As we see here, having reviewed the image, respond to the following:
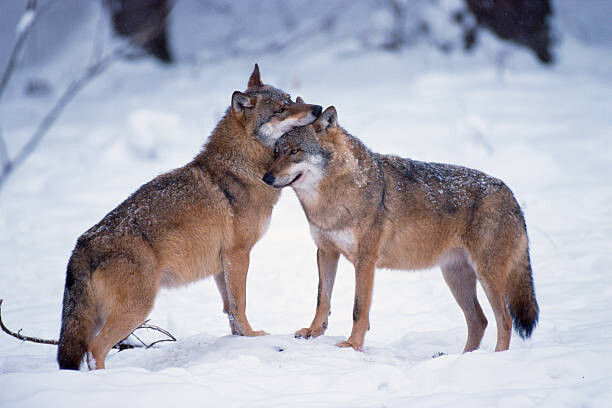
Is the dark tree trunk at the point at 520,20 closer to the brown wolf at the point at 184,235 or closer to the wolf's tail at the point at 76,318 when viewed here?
the brown wolf at the point at 184,235

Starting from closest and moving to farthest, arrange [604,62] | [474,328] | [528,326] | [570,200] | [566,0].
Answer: [528,326]
[474,328]
[570,200]
[604,62]
[566,0]

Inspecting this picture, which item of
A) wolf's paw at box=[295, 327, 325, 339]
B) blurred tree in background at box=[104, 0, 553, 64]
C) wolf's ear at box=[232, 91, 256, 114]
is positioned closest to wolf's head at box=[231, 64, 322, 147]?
wolf's ear at box=[232, 91, 256, 114]

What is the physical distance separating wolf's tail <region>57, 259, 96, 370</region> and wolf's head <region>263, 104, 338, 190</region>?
5.52 feet

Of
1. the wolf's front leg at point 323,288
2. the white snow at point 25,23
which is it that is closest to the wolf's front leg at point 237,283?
the wolf's front leg at point 323,288

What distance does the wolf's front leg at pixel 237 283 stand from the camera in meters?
4.98

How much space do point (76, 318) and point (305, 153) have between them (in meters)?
2.17

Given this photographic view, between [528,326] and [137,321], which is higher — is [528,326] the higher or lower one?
the lower one

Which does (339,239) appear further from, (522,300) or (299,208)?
(299,208)

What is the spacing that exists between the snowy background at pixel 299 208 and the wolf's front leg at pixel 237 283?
0.84 feet

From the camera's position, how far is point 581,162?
35.7ft

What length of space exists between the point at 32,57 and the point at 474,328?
63.6ft

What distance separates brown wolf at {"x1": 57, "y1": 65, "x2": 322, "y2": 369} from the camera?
4.34 metres

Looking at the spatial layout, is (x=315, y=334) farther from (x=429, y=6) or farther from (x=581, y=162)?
(x=429, y=6)

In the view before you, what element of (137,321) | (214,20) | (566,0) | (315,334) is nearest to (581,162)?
(315,334)
